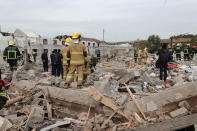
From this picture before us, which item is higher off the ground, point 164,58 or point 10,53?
point 10,53

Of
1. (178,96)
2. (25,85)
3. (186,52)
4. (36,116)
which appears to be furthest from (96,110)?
(186,52)

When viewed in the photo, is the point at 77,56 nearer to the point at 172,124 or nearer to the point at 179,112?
the point at 179,112

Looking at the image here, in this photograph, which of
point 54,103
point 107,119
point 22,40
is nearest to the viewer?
point 107,119

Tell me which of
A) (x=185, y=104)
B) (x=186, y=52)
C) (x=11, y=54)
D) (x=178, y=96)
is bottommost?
(x=185, y=104)

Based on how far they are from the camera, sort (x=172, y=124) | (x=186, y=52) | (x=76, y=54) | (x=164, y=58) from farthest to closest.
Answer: (x=186, y=52) < (x=164, y=58) < (x=76, y=54) < (x=172, y=124)

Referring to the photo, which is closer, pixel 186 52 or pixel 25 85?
pixel 25 85

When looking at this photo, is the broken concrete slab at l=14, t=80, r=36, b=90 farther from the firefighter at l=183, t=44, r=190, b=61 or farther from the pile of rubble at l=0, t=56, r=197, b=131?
the firefighter at l=183, t=44, r=190, b=61

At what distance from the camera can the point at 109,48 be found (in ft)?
108

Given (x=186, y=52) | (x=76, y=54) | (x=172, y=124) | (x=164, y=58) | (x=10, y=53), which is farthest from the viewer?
(x=186, y=52)

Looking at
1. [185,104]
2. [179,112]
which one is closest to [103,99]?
[179,112]

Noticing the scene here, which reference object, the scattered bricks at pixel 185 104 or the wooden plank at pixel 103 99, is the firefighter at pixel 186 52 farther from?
the wooden plank at pixel 103 99

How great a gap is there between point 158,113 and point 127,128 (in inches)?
33.4

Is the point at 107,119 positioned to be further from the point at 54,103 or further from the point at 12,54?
the point at 12,54

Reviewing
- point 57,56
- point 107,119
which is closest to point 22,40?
point 57,56
